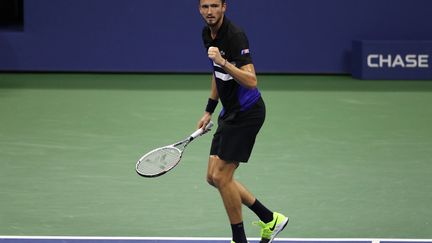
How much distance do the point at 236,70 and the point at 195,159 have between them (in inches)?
141

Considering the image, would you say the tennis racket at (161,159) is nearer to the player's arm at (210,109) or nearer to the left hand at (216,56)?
the player's arm at (210,109)

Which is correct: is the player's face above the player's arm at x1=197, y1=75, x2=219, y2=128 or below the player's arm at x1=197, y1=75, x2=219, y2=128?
above

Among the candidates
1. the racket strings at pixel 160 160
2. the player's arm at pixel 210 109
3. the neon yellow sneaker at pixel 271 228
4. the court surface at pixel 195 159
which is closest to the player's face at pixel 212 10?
the player's arm at pixel 210 109

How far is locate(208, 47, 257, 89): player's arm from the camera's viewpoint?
578cm

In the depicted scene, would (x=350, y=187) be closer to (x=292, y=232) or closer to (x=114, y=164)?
(x=292, y=232)

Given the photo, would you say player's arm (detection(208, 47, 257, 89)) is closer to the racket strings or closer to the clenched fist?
the clenched fist

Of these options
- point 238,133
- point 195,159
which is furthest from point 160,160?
point 195,159

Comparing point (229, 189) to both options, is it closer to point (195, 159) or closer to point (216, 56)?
point (216, 56)

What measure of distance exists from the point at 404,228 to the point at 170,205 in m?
1.90

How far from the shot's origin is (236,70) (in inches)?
231

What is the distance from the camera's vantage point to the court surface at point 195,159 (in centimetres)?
730

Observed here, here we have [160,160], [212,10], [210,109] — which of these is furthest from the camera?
[210,109]

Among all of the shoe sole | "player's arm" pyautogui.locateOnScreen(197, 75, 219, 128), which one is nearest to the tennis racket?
"player's arm" pyautogui.locateOnScreen(197, 75, 219, 128)

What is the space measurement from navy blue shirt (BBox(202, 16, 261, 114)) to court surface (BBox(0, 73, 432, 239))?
1.16 metres
